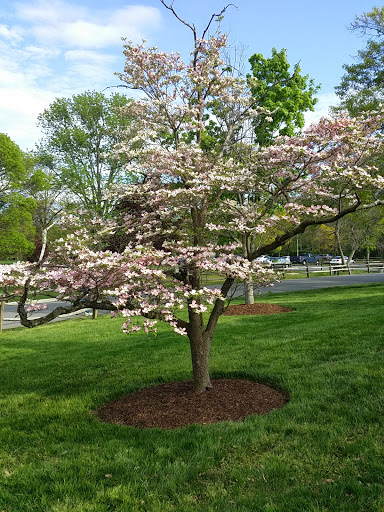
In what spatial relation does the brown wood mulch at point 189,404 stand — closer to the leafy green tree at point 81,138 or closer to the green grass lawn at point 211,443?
the green grass lawn at point 211,443

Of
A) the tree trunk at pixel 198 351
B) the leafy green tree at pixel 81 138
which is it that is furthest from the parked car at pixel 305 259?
the tree trunk at pixel 198 351

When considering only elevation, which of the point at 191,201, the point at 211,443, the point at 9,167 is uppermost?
the point at 9,167

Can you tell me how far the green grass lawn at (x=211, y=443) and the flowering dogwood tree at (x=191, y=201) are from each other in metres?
1.41

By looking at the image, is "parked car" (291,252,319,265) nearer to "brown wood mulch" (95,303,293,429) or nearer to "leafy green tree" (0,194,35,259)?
"leafy green tree" (0,194,35,259)

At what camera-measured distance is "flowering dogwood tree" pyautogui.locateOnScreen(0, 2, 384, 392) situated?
4672 millimetres

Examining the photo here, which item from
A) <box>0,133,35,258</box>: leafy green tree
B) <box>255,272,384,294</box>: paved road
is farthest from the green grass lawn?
<box>0,133,35,258</box>: leafy green tree

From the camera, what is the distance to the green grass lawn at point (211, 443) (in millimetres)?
3299

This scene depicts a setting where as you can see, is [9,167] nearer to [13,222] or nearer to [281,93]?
[13,222]

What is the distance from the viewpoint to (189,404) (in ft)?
17.7

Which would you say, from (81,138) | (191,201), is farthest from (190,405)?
(81,138)

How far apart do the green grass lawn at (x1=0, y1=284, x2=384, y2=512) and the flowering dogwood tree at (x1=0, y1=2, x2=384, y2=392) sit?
141 centimetres

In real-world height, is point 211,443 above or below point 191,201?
below

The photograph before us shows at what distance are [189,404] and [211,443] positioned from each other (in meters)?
1.26

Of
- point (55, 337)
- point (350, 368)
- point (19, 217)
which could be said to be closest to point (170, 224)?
point (350, 368)
